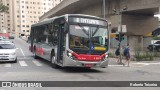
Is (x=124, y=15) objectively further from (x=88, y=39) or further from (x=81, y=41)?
(x=81, y=41)

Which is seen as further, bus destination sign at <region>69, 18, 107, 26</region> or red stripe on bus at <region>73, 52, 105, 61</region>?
bus destination sign at <region>69, 18, 107, 26</region>

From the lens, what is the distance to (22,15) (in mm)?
149375

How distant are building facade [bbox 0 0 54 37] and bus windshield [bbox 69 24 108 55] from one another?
428 ft

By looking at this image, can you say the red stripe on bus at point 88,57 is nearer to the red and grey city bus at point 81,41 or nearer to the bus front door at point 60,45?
the red and grey city bus at point 81,41

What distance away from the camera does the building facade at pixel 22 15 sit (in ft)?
490

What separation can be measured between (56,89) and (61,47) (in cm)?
679

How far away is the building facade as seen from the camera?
149375 millimetres

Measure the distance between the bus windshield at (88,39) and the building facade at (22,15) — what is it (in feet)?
428

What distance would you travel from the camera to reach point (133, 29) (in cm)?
4525

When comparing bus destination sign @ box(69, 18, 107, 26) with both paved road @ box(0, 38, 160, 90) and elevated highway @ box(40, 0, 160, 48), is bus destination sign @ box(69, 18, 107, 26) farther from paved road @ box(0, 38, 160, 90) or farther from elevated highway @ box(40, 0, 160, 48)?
elevated highway @ box(40, 0, 160, 48)

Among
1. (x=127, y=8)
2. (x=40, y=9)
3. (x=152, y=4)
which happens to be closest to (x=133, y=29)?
(x=127, y=8)

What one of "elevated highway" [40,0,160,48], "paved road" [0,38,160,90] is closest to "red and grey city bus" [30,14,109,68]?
"paved road" [0,38,160,90]

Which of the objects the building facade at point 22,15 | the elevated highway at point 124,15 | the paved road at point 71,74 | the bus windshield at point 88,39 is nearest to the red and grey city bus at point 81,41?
the bus windshield at point 88,39

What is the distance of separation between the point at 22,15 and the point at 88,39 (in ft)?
446
